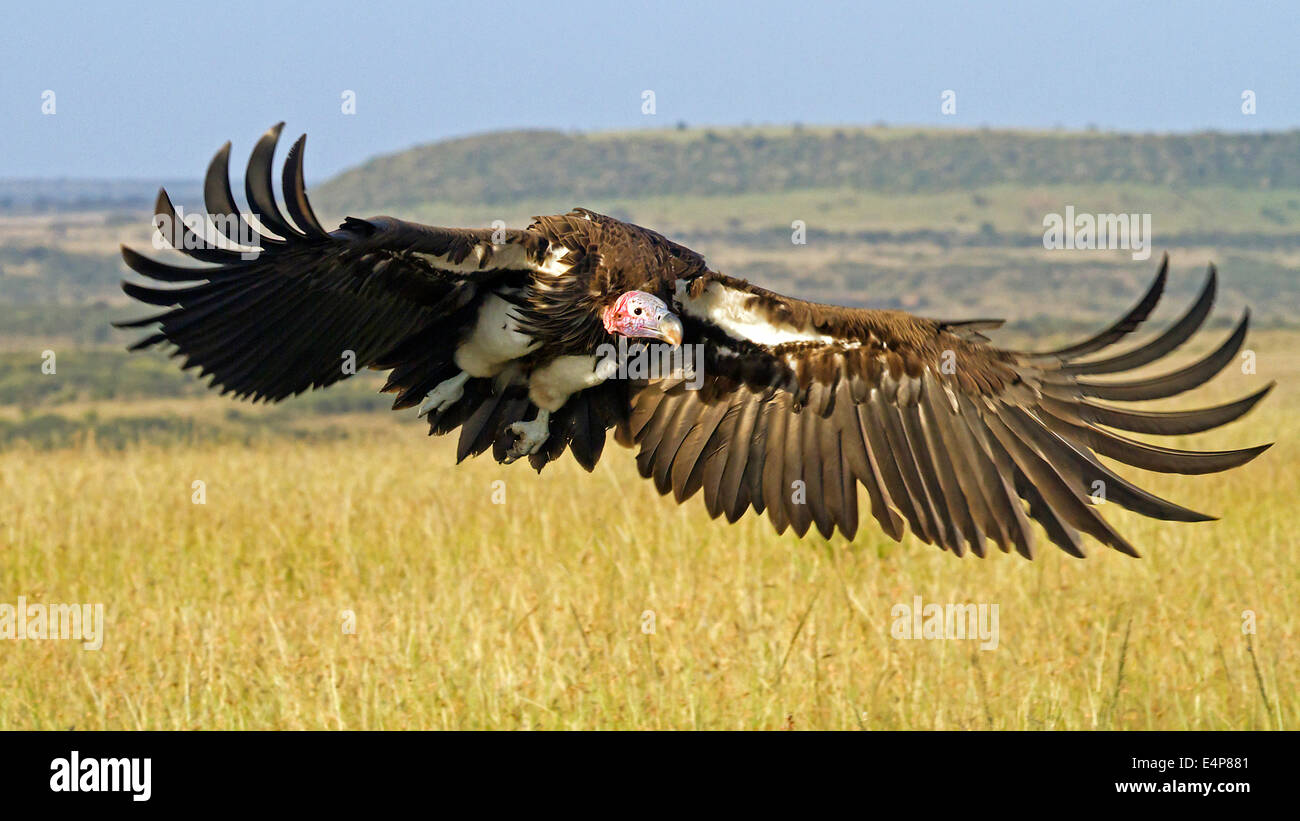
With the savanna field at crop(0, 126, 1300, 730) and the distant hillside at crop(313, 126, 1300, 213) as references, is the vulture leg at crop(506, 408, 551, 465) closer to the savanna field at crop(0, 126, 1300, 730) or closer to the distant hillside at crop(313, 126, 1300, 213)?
the savanna field at crop(0, 126, 1300, 730)

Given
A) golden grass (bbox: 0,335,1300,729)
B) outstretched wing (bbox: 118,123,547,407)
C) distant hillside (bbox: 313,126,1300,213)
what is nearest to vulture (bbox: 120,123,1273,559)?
outstretched wing (bbox: 118,123,547,407)

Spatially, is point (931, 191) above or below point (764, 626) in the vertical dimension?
above

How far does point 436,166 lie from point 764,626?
109 m

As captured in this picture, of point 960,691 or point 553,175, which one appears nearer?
point 960,691

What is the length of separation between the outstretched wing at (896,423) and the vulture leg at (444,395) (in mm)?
839

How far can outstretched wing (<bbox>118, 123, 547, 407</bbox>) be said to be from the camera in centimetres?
495

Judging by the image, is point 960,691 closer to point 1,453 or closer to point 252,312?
point 252,312

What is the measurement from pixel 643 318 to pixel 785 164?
110076 millimetres

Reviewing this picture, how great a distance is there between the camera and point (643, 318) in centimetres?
571

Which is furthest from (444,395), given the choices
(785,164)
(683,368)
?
(785,164)

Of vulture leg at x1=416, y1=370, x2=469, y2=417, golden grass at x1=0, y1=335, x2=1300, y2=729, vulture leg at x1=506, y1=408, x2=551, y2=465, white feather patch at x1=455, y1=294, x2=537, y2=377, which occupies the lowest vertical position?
golden grass at x1=0, y1=335, x2=1300, y2=729

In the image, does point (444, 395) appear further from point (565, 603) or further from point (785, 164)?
point (785, 164)

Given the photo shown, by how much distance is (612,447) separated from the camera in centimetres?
1353

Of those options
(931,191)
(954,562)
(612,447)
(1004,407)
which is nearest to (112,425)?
(612,447)
